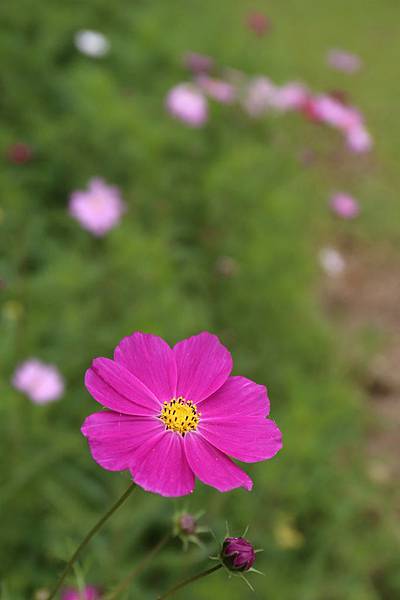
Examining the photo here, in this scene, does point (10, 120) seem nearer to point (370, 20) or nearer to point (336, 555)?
point (336, 555)

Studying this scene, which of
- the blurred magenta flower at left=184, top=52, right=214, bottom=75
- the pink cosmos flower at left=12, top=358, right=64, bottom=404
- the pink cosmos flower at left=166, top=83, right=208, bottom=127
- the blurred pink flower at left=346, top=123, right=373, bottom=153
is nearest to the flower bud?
the pink cosmos flower at left=12, top=358, right=64, bottom=404

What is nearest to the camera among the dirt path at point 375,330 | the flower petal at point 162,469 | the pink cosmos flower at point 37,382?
the flower petal at point 162,469

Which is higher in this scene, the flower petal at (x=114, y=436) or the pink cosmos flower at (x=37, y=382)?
the pink cosmos flower at (x=37, y=382)

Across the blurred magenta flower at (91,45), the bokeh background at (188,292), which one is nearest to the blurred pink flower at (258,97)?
the bokeh background at (188,292)

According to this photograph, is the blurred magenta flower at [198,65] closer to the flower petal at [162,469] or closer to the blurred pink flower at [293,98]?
the blurred pink flower at [293,98]

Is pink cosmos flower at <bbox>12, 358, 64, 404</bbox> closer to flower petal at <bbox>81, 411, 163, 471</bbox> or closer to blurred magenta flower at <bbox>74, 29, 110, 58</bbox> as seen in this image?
flower petal at <bbox>81, 411, 163, 471</bbox>

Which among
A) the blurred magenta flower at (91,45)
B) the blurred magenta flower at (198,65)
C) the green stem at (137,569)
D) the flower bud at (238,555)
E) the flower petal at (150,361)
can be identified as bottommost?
the green stem at (137,569)

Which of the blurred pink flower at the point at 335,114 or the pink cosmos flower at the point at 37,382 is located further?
the blurred pink flower at the point at 335,114
